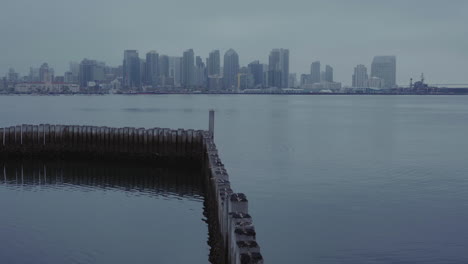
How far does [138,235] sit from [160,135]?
1532cm

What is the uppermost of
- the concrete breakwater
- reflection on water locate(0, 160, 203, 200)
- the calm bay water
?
the concrete breakwater

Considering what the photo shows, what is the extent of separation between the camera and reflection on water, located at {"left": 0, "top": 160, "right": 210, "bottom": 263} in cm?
1869

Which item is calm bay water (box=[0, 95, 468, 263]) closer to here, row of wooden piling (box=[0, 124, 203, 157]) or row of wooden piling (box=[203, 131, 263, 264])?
row of wooden piling (box=[203, 131, 263, 264])

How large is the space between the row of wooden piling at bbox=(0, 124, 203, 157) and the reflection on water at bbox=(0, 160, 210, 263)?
1522 mm

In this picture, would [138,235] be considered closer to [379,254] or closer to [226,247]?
[226,247]

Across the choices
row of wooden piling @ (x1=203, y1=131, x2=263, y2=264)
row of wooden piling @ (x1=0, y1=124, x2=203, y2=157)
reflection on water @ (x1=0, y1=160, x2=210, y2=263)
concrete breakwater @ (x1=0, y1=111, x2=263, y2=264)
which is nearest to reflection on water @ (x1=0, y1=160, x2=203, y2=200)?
reflection on water @ (x1=0, y1=160, x2=210, y2=263)

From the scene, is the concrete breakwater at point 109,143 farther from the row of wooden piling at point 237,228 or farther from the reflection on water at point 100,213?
the row of wooden piling at point 237,228

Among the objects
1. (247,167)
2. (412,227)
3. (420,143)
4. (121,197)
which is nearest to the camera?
(412,227)

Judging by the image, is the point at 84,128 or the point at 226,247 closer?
the point at 226,247

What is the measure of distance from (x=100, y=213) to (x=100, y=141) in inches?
528

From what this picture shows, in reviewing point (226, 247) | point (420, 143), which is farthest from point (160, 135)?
point (420, 143)

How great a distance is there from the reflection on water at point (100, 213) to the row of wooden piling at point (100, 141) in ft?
4.99

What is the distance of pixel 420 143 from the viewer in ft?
195

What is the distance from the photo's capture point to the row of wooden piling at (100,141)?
3531cm
